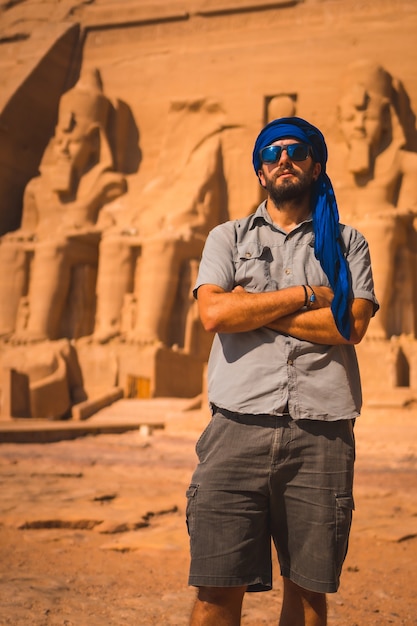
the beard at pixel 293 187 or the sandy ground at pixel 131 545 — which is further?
the sandy ground at pixel 131 545

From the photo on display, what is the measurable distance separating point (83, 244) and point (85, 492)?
11.7 m

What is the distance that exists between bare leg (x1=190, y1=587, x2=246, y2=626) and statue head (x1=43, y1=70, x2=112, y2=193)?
54.1 ft

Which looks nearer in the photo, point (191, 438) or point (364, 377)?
point (191, 438)

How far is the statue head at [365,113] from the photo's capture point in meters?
16.1

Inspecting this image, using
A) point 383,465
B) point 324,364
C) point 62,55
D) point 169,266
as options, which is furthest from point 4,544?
point 62,55

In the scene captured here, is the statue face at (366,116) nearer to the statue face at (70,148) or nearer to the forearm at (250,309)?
the statue face at (70,148)

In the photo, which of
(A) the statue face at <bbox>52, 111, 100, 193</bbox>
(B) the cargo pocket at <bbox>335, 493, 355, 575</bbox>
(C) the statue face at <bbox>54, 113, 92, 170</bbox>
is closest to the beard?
(B) the cargo pocket at <bbox>335, 493, 355, 575</bbox>

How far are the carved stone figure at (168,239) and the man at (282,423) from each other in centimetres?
1274

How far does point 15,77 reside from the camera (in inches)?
743

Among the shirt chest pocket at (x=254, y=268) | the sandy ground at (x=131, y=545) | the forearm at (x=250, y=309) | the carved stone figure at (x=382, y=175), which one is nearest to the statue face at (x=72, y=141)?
the carved stone figure at (x=382, y=175)

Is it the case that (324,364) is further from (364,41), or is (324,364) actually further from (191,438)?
(364,41)

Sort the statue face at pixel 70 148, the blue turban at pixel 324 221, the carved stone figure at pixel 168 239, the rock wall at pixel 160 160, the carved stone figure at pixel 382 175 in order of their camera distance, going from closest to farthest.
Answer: the blue turban at pixel 324 221 < the rock wall at pixel 160 160 < the carved stone figure at pixel 382 175 < the carved stone figure at pixel 168 239 < the statue face at pixel 70 148

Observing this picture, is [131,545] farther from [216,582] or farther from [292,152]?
[292,152]

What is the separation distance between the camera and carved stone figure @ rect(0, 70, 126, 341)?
16547 mm
